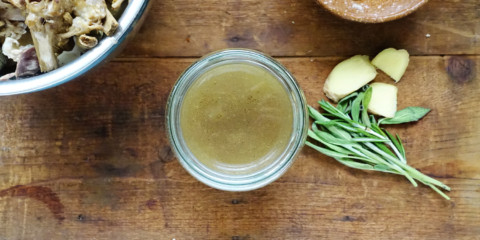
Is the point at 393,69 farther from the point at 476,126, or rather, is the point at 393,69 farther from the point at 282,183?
the point at 282,183

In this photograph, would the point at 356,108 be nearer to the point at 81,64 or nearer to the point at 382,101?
the point at 382,101

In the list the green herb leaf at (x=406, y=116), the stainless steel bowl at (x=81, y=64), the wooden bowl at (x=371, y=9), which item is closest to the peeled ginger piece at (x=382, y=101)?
the green herb leaf at (x=406, y=116)

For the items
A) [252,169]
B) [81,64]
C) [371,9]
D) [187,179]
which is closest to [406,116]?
[371,9]

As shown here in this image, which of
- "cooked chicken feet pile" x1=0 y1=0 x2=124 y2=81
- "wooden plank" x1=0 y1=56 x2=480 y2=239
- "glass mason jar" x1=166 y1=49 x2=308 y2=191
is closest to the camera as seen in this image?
"cooked chicken feet pile" x1=0 y1=0 x2=124 y2=81

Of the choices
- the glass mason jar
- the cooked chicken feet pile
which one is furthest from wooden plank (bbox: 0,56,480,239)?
the cooked chicken feet pile

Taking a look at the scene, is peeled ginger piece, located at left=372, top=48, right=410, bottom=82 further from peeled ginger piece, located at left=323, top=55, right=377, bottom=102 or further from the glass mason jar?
the glass mason jar

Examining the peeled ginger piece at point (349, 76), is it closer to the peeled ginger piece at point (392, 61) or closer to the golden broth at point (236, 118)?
the peeled ginger piece at point (392, 61)

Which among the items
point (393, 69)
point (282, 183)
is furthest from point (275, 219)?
point (393, 69)
